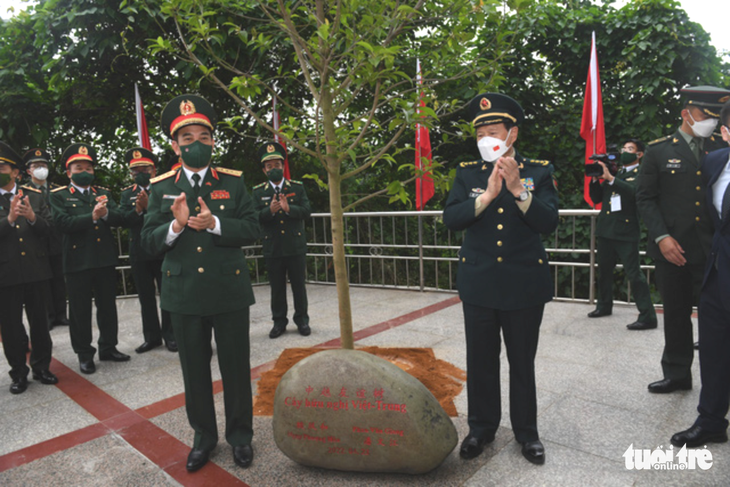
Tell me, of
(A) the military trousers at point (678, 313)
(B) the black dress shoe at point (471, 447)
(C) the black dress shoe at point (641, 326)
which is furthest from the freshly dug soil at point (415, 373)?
(C) the black dress shoe at point (641, 326)

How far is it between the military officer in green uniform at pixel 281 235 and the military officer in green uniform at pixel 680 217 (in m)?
3.59

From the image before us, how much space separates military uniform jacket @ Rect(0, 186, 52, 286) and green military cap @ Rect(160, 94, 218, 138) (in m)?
1.98

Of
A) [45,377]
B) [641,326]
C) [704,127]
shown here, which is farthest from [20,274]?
[641,326]

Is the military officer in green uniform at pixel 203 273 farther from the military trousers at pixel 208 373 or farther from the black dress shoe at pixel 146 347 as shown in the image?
the black dress shoe at pixel 146 347

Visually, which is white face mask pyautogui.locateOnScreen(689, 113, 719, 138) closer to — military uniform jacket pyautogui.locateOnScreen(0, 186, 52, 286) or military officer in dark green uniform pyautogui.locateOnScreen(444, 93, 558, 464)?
military officer in dark green uniform pyautogui.locateOnScreen(444, 93, 558, 464)

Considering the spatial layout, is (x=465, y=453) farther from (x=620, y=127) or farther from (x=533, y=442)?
(x=620, y=127)

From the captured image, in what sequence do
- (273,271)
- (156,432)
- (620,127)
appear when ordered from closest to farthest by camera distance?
(156,432) → (273,271) → (620,127)

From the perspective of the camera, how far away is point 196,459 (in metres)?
2.89

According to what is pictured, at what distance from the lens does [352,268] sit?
9156 mm

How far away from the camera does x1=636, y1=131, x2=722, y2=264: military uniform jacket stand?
11.5 ft

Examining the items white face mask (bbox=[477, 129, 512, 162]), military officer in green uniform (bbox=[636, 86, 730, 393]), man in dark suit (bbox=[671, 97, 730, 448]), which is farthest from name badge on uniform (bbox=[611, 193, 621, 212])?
white face mask (bbox=[477, 129, 512, 162])

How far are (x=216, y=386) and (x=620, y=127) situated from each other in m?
7.45

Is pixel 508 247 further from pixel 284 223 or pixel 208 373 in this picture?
pixel 284 223

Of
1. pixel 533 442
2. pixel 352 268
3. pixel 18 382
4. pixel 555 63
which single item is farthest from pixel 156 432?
pixel 555 63
